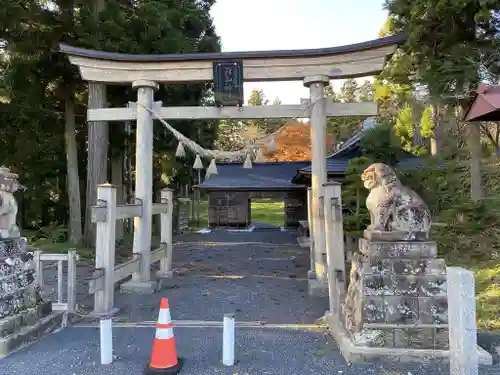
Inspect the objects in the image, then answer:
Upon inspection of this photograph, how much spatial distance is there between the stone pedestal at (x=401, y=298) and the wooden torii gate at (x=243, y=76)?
3.23m

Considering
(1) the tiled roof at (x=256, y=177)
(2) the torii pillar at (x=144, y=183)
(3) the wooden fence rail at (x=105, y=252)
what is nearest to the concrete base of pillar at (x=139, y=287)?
(2) the torii pillar at (x=144, y=183)

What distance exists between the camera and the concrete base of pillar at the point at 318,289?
6.72m

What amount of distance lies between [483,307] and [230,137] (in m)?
37.5

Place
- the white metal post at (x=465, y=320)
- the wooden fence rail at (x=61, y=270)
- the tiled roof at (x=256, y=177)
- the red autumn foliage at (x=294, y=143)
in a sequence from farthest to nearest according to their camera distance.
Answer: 1. the red autumn foliage at (x=294, y=143)
2. the tiled roof at (x=256, y=177)
3. the wooden fence rail at (x=61, y=270)
4. the white metal post at (x=465, y=320)

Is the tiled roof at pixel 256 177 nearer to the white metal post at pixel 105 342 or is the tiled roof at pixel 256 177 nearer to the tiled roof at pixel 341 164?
the tiled roof at pixel 341 164

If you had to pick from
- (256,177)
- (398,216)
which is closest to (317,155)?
(398,216)

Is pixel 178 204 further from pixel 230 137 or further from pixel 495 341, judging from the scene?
pixel 230 137

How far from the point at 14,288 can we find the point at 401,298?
386cm

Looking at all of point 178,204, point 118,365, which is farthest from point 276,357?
point 178,204

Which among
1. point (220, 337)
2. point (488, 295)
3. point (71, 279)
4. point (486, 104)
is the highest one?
point (486, 104)

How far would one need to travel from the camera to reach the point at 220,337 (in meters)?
4.55

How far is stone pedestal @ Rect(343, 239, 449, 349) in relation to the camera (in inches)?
150

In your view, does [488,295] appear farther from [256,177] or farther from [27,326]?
[256,177]

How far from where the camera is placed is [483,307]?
531 cm
